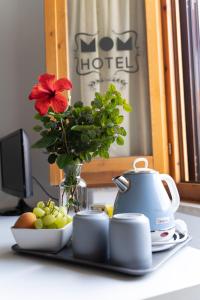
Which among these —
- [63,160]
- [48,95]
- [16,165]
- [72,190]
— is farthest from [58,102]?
[16,165]

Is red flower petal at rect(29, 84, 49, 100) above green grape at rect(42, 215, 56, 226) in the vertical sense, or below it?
above

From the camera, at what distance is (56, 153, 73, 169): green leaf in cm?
102

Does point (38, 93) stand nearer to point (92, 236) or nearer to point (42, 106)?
point (42, 106)

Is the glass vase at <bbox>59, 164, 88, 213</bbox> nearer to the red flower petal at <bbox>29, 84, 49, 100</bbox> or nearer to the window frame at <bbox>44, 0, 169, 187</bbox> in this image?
the red flower petal at <bbox>29, 84, 49, 100</bbox>

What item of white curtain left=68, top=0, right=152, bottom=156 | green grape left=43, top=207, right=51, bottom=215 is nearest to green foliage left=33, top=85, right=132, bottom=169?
green grape left=43, top=207, right=51, bottom=215

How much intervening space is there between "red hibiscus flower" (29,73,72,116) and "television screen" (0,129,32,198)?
Result: 2.16 feet

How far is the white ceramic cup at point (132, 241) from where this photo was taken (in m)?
0.69

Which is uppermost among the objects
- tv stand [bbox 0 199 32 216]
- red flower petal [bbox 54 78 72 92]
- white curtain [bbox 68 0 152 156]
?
white curtain [bbox 68 0 152 156]

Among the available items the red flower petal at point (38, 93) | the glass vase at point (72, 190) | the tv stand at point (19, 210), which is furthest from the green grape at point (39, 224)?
the tv stand at point (19, 210)

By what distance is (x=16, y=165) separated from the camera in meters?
1.72

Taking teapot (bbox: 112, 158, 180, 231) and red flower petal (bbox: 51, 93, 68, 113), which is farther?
red flower petal (bbox: 51, 93, 68, 113)

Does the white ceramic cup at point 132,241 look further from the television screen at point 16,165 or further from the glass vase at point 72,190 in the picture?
the television screen at point 16,165

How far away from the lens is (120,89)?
176 cm

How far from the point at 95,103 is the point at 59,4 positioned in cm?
84
